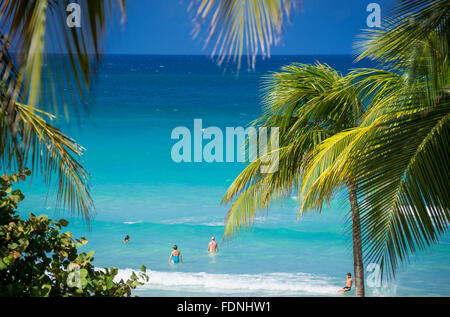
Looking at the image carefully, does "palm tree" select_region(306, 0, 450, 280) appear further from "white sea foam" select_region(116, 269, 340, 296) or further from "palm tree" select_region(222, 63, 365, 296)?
"white sea foam" select_region(116, 269, 340, 296)

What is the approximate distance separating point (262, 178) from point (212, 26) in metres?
5.97

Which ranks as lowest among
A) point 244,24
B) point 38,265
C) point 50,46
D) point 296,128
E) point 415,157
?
point 38,265

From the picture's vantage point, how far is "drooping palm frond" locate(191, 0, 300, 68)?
1.08 m

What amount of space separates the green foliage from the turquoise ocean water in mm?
2156

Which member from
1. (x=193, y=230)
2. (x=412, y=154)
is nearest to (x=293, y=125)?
(x=412, y=154)

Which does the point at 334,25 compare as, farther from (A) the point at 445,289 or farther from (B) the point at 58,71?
(B) the point at 58,71

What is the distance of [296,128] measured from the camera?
6.98m

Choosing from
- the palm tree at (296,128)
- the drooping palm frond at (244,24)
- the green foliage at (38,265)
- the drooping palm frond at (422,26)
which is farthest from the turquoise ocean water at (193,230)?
the drooping palm frond at (422,26)

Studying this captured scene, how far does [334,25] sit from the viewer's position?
175ft

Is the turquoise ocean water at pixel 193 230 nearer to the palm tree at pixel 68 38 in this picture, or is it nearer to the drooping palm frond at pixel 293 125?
the palm tree at pixel 68 38

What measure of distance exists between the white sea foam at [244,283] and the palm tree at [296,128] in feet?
22.9

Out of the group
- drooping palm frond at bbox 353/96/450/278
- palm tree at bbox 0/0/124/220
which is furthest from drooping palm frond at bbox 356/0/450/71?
palm tree at bbox 0/0/124/220

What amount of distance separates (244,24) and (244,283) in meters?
14.3

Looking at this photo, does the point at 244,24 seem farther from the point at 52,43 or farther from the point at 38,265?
the point at 38,265
